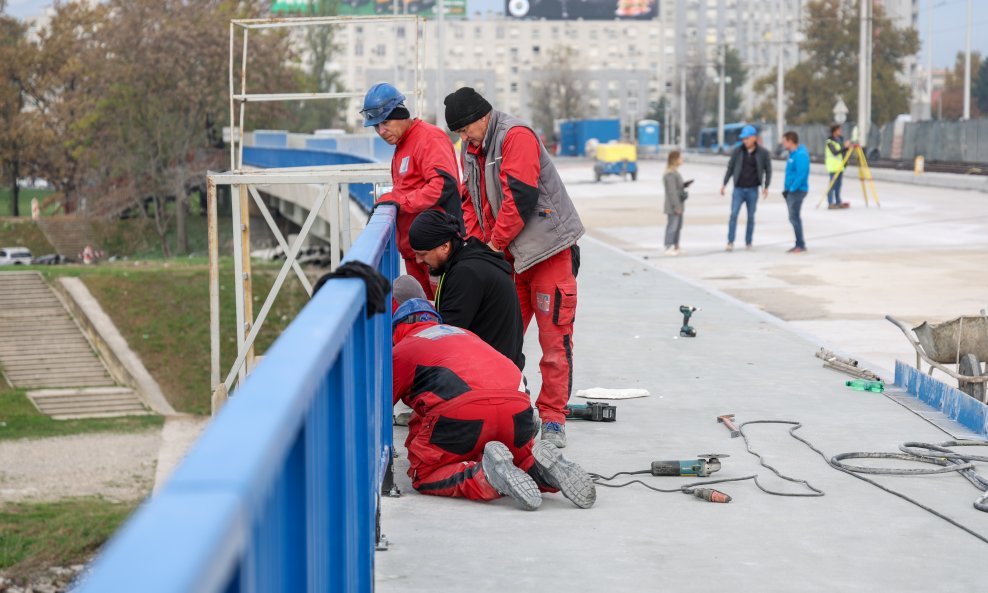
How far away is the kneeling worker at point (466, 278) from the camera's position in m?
6.55

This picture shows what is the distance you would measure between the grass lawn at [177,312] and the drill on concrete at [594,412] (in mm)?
33714

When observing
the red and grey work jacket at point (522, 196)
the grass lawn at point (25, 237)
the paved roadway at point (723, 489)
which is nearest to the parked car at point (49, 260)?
the grass lawn at point (25, 237)

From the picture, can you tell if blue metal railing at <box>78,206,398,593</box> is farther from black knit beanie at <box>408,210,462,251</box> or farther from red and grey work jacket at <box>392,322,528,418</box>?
black knit beanie at <box>408,210,462,251</box>

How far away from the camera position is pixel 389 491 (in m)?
5.85

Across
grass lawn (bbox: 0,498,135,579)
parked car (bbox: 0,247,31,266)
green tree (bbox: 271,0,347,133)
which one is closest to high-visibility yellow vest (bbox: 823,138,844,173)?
grass lawn (bbox: 0,498,135,579)

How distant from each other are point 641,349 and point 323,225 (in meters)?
24.6

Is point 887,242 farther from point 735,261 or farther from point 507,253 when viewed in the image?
point 507,253

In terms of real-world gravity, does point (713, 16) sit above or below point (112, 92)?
above

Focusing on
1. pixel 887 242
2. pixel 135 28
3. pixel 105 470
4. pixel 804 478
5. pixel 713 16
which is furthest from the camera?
pixel 713 16

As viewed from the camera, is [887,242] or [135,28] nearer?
[887,242]

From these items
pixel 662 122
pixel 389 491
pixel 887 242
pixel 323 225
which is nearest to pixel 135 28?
pixel 323 225

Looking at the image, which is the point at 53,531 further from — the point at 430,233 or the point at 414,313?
the point at 414,313

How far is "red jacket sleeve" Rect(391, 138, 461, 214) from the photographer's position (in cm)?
742

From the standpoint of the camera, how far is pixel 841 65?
298 feet
